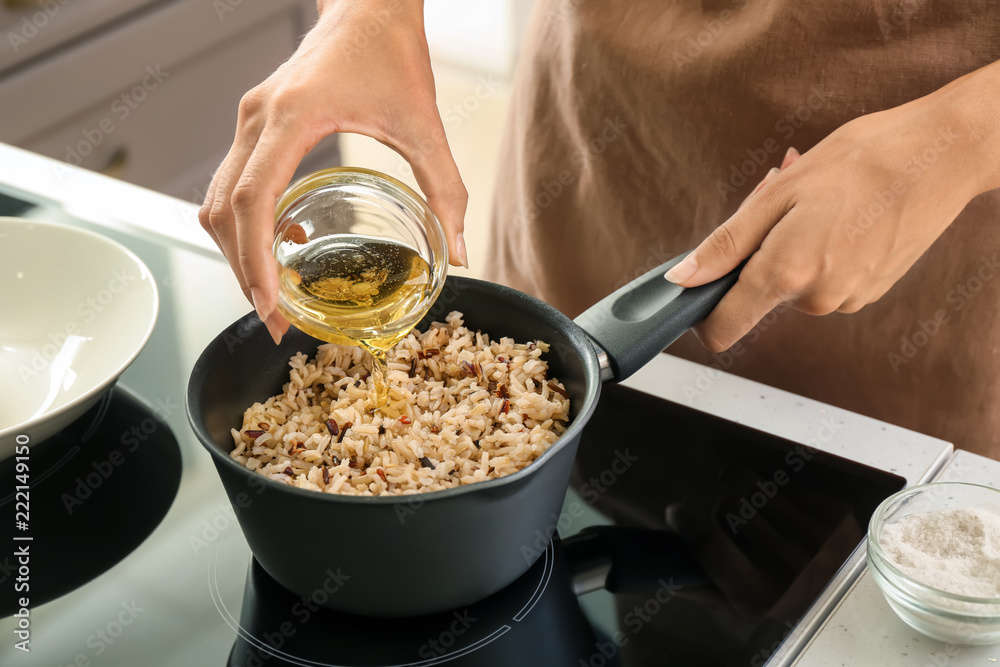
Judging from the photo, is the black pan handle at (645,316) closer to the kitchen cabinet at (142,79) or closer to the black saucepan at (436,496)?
the black saucepan at (436,496)

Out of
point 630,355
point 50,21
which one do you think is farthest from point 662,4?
point 50,21

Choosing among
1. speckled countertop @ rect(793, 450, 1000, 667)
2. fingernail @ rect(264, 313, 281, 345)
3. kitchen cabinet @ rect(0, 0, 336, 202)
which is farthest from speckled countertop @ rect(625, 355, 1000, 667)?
kitchen cabinet @ rect(0, 0, 336, 202)

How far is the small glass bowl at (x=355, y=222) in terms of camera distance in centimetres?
83

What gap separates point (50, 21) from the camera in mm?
2387

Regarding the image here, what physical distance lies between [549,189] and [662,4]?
0.31 metres

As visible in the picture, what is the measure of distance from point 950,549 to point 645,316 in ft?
1.02

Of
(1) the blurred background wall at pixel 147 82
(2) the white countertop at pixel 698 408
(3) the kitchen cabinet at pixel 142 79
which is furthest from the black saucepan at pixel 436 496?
(3) the kitchen cabinet at pixel 142 79

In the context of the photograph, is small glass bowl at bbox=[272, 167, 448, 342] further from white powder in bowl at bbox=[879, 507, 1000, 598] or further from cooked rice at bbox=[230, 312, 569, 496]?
white powder in bowl at bbox=[879, 507, 1000, 598]

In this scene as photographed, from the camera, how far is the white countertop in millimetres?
737

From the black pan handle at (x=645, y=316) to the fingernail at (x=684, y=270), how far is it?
0.5 inches

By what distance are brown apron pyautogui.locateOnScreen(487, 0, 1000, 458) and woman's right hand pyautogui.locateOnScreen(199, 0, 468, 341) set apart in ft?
1.01

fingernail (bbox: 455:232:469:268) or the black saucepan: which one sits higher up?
fingernail (bbox: 455:232:469:268)

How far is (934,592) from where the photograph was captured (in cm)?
68

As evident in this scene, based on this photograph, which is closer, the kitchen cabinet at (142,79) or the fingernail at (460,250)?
the fingernail at (460,250)
